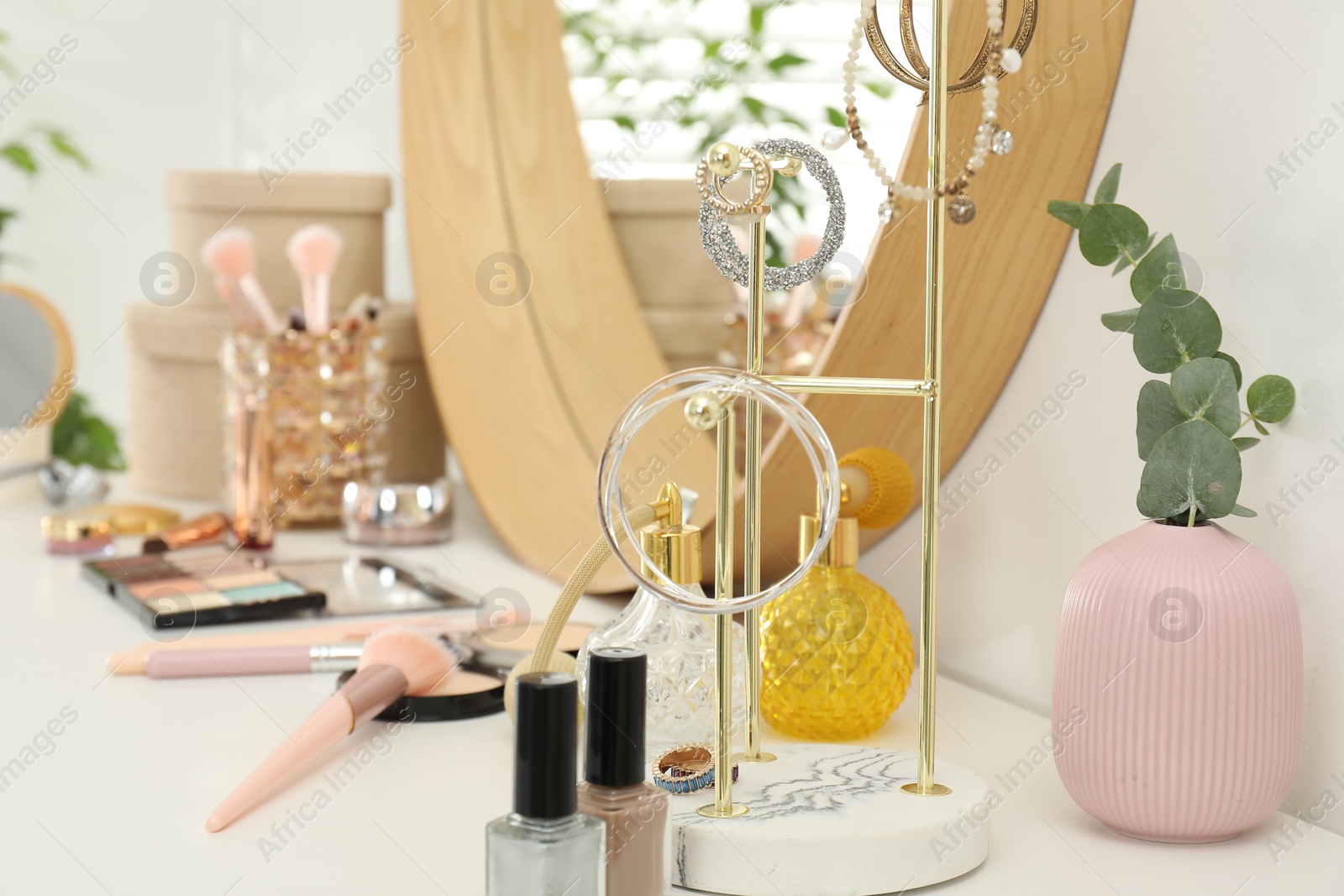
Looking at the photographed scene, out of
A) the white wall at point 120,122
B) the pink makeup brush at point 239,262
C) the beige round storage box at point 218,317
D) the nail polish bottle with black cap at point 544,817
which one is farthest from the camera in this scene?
the white wall at point 120,122

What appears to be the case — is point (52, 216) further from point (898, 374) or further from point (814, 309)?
point (898, 374)

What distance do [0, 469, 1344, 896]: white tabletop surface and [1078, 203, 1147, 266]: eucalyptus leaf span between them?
0.20 metres

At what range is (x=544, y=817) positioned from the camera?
0.32 meters

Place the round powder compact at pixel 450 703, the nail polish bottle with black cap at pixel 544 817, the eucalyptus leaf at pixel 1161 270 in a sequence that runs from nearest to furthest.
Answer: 1. the nail polish bottle with black cap at pixel 544 817
2. the eucalyptus leaf at pixel 1161 270
3. the round powder compact at pixel 450 703

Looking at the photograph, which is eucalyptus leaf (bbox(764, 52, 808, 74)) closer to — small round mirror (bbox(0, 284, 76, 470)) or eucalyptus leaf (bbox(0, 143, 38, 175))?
small round mirror (bbox(0, 284, 76, 470))

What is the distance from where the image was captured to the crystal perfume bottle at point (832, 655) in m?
0.50

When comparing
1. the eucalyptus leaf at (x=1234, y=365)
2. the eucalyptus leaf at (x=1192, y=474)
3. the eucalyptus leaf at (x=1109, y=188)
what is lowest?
the eucalyptus leaf at (x=1192, y=474)

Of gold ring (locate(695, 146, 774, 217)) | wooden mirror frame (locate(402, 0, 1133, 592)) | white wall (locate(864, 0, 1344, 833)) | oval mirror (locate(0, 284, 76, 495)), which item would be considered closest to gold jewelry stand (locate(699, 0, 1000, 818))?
gold ring (locate(695, 146, 774, 217))

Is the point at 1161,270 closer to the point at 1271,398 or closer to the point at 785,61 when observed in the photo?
the point at 1271,398

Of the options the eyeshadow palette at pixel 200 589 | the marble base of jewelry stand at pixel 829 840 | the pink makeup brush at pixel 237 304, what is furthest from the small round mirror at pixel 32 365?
the marble base of jewelry stand at pixel 829 840

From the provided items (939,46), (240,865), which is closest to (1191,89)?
(939,46)

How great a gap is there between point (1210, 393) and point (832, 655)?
17 cm

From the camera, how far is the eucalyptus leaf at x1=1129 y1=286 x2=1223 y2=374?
0.41m

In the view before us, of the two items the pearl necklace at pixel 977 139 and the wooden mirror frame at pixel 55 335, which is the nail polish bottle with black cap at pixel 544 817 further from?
the wooden mirror frame at pixel 55 335
